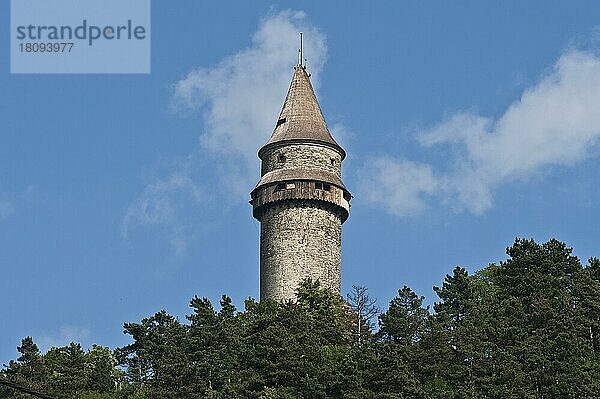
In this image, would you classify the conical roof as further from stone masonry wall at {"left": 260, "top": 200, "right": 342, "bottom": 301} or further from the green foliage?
the green foliage

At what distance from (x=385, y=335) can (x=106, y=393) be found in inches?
498

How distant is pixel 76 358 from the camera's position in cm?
5562

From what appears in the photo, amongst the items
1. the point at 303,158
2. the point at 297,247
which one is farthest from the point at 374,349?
the point at 303,158

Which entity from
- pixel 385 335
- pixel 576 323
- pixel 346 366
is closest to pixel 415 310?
pixel 385 335

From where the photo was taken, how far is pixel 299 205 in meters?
64.2

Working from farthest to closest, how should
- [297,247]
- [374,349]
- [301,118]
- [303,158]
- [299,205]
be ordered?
[301,118] → [303,158] → [299,205] → [297,247] → [374,349]

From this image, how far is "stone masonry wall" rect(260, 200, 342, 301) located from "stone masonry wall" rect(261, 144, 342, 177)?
8.48 feet

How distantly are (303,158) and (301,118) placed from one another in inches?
128

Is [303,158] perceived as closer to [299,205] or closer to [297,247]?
[299,205]

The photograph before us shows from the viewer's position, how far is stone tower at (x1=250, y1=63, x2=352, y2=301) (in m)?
62.3

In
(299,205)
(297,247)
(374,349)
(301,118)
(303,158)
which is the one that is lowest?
(374,349)

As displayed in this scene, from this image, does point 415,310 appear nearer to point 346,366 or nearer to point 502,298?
point 502,298

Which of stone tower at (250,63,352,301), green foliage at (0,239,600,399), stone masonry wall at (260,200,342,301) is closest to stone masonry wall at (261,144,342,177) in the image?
stone tower at (250,63,352,301)

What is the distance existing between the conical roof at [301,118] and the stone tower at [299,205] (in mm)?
55
